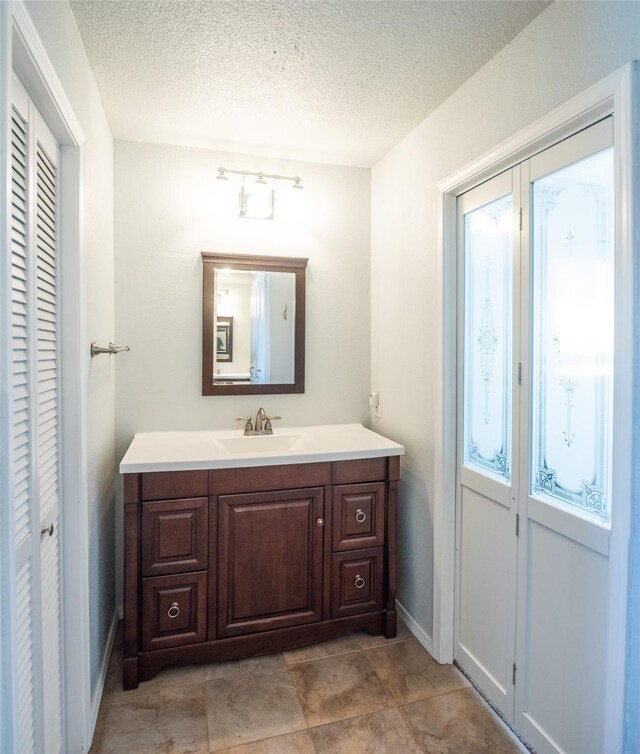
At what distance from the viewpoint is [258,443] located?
2475 millimetres

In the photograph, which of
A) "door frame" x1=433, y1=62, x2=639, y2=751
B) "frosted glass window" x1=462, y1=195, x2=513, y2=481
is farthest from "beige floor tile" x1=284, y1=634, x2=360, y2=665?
"door frame" x1=433, y1=62, x2=639, y2=751

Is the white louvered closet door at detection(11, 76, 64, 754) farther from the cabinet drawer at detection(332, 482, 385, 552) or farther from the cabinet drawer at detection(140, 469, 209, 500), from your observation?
the cabinet drawer at detection(332, 482, 385, 552)

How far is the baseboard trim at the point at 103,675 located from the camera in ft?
5.58

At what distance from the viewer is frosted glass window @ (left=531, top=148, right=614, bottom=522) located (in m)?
1.38

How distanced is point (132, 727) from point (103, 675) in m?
0.31

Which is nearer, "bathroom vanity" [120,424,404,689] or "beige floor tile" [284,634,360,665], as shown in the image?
"bathroom vanity" [120,424,404,689]

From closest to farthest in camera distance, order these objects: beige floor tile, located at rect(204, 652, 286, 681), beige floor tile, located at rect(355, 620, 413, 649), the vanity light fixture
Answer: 1. beige floor tile, located at rect(204, 652, 286, 681)
2. beige floor tile, located at rect(355, 620, 413, 649)
3. the vanity light fixture

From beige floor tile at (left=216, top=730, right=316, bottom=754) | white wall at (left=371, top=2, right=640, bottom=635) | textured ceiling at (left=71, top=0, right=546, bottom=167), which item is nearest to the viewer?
white wall at (left=371, top=2, right=640, bottom=635)

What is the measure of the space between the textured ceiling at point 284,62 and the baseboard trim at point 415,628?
2430mm

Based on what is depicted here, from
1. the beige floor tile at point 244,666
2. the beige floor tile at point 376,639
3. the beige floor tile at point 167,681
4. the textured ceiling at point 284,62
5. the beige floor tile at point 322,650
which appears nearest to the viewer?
the textured ceiling at point 284,62

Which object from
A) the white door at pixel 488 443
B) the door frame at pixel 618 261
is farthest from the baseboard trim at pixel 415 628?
the door frame at pixel 618 261

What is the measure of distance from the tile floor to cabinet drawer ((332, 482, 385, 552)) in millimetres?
506

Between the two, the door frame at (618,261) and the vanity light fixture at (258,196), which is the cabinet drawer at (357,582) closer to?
the door frame at (618,261)

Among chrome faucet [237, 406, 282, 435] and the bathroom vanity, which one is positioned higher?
chrome faucet [237, 406, 282, 435]
